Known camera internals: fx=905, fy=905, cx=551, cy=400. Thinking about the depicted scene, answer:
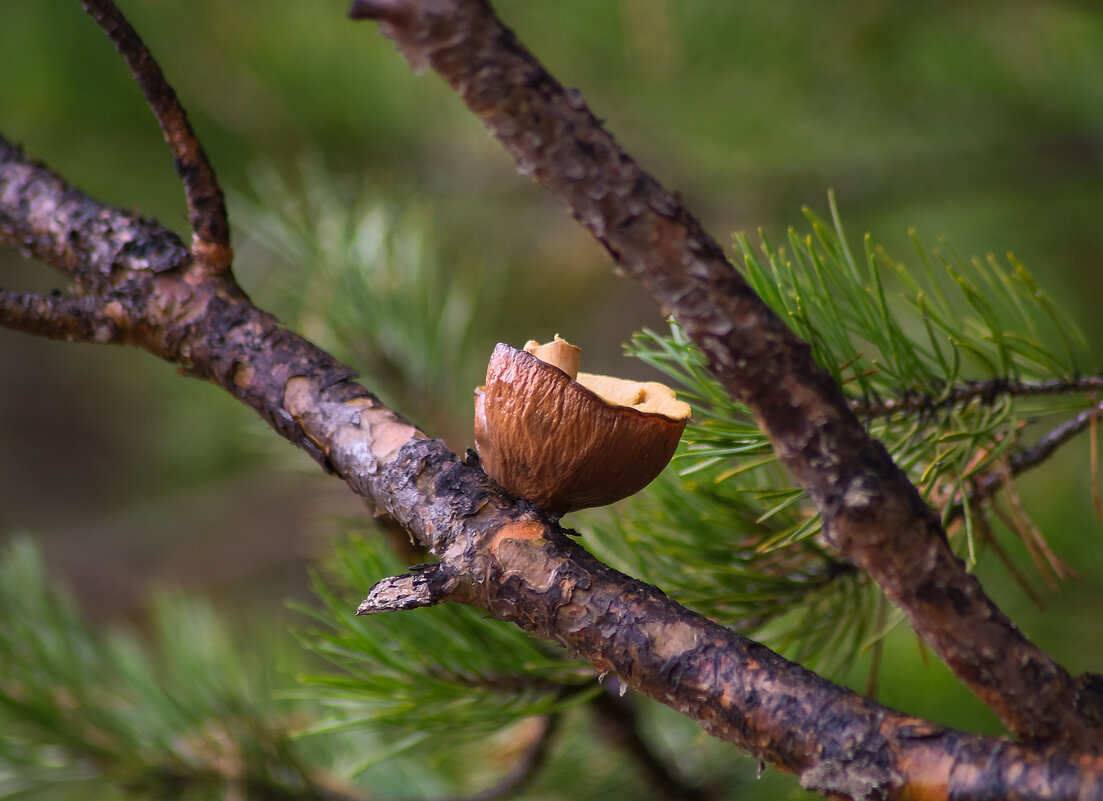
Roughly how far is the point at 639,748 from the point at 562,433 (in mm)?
340

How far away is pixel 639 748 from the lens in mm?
562

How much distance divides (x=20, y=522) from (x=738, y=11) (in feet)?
7.20

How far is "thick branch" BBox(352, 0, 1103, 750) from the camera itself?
22 cm

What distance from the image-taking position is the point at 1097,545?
835 millimetres

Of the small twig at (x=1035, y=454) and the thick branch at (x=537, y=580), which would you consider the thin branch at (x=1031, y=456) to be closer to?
the small twig at (x=1035, y=454)

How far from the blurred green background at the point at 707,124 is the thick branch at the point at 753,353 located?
20.2 inches

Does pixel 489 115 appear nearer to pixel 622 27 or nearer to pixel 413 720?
pixel 413 720

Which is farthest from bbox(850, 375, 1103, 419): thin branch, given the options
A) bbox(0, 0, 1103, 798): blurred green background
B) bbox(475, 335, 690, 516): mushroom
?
bbox(0, 0, 1103, 798): blurred green background

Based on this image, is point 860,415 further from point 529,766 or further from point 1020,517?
point 529,766

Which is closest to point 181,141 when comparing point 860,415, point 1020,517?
point 860,415

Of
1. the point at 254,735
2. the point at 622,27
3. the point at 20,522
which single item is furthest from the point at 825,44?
the point at 20,522

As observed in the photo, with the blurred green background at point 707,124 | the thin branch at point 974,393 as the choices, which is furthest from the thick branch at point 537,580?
the blurred green background at point 707,124

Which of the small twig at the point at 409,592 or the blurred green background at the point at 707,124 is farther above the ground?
the blurred green background at the point at 707,124

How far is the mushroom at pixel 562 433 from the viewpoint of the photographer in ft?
0.97
